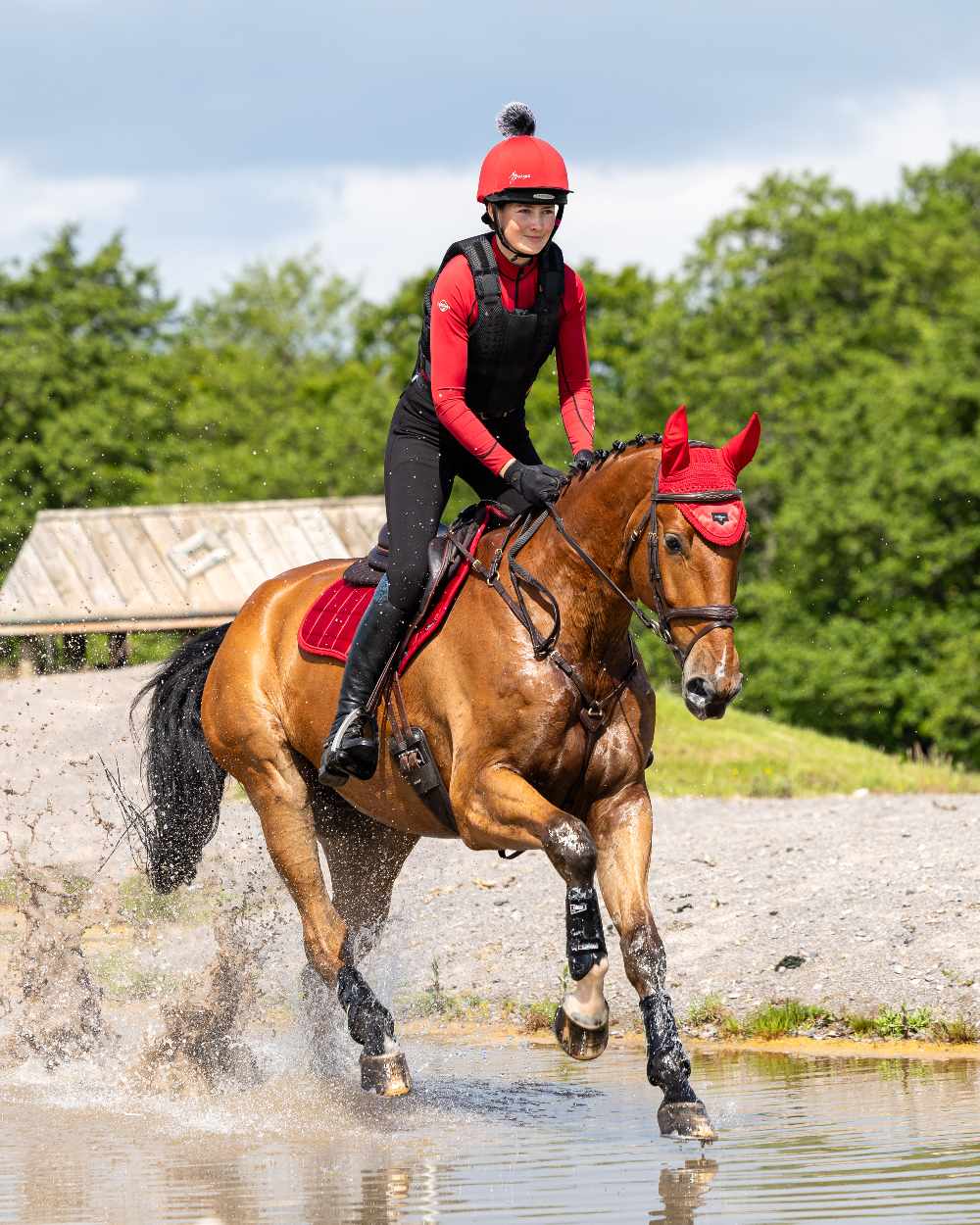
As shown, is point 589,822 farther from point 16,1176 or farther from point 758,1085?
point 16,1176

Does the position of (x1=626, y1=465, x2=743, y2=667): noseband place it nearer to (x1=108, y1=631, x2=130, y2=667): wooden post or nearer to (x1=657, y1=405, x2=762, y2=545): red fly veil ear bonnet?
(x1=657, y1=405, x2=762, y2=545): red fly veil ear bonnet

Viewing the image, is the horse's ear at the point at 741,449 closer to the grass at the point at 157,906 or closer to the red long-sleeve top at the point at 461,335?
the red long-sleeve top at the point at 461,335

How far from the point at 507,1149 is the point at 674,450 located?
260cm

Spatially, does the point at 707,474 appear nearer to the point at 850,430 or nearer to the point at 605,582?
the point at 605,582

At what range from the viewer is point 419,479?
7.66m

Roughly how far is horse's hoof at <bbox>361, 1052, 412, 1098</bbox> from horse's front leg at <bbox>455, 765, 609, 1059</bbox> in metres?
1.36

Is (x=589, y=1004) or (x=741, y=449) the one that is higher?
(x=741, y=449)

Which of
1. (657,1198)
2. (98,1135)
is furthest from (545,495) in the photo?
(98,1135)

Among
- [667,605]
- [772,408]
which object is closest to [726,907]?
[667,605]

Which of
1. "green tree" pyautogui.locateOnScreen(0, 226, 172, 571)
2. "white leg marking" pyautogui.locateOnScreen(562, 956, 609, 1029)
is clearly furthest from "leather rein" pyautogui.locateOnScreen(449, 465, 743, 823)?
"green tree" pyautogui.locateOnScreen(0, 226, 172, 571)

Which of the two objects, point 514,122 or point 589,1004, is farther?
point 514,122

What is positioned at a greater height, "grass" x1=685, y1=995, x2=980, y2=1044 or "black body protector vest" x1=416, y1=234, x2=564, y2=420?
"black body protector vest" x1=416, y1=234, x2=564, y2=420

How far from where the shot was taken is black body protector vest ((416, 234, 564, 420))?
7203 mm

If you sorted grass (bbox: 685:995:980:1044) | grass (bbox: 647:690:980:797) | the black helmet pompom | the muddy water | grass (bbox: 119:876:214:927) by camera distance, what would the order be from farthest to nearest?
grass (bbox: 647:690:980:797) → grass (bbox: 119:876:214:927) → grass (bbox: 685:995:980:1044) → the black helmet pompom → the muddy water
